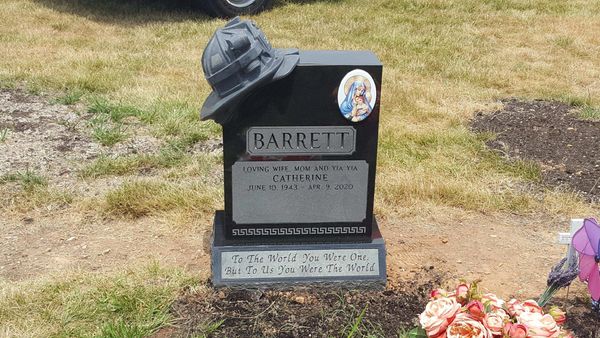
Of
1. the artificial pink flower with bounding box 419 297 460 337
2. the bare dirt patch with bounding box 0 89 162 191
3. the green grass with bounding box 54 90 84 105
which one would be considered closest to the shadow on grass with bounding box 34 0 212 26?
the green grass with bounding box 54 90 84 105

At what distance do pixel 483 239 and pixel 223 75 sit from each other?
57.4 inches

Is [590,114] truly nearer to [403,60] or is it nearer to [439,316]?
[403,60]

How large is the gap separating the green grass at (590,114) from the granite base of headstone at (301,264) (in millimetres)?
2611

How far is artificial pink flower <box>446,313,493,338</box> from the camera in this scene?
68.9 inches

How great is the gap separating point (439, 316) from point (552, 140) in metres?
2.79

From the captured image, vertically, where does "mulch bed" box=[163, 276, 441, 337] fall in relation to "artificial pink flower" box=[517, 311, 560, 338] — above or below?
below

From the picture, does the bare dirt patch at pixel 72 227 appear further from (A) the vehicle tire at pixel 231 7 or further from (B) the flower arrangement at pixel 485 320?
(A) the vehicle tire at pixel 231 7

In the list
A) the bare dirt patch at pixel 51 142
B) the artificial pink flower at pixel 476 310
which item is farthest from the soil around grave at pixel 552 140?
the bare dirt patch at pixel 51 142

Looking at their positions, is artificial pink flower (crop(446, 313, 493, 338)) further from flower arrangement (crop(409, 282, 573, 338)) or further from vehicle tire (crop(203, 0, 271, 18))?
vehicle tire (crop(203, 0, 271, 18))

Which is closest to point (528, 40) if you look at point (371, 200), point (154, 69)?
point (154, 69)

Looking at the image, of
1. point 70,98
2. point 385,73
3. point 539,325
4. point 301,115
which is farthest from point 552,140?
point 70,98

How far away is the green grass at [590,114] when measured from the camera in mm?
4633

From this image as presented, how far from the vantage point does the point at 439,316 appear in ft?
5.94

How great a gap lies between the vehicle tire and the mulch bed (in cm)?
521
